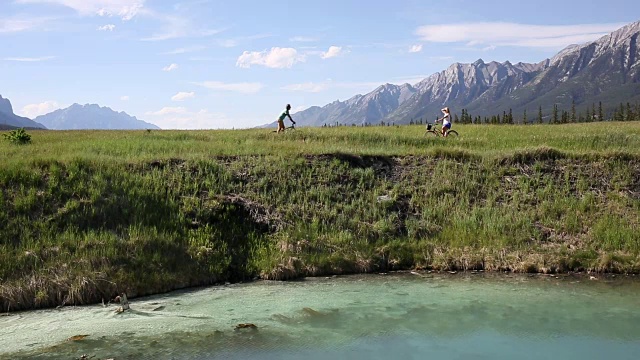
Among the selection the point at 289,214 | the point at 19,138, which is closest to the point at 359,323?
the point at 289,214

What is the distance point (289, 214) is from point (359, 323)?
7.84 m

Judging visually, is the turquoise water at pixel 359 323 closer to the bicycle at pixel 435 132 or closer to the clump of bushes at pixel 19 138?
the bicycle at pixel 435 132

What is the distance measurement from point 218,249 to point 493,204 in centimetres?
1107

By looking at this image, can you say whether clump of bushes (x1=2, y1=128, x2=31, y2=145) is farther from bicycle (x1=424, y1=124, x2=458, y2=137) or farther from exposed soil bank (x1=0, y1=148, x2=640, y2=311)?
bicycle (x1=424, y1=124, x2=458, y2=137)

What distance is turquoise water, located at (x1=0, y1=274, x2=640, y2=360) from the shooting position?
10703mm

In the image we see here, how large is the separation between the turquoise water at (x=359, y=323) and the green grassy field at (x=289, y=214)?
122cm

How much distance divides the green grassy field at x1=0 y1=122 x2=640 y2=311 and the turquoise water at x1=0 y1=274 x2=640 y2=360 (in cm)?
122

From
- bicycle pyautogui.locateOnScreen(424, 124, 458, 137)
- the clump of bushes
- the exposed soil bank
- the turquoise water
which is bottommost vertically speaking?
the turquoise water

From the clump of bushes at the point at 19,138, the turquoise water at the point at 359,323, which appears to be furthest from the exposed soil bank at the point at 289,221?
the clump of bushes at the point at 19,138

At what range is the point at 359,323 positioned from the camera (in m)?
12.4

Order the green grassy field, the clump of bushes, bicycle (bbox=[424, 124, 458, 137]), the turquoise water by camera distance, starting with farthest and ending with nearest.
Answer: bicycle (bbox=[424, 124, 458, 137])
the clump of bushes
the green grassy field
the turquoise water

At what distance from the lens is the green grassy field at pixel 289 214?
52.0ft

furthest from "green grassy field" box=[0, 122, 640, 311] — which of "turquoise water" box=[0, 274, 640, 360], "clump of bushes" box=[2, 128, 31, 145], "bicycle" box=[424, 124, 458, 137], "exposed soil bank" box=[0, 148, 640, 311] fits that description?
"bicycle" box=[424, 124, 458, 137]

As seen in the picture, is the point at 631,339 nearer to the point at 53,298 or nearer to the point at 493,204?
the point at 493,204
